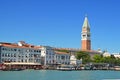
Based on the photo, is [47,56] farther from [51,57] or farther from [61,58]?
[61,58]

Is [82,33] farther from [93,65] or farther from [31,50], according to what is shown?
[31,50]

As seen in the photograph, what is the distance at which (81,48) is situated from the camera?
122 meters

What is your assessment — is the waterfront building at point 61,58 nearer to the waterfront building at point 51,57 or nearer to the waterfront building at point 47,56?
the waterfront building at point 51,57

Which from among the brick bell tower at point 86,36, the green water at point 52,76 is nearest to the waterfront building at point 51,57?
the brick bell tower at point 86,36

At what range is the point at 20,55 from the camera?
81.2 metres

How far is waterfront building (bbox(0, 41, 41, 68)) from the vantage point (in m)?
77.1

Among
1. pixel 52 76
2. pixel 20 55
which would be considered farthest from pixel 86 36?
pixel 52 76

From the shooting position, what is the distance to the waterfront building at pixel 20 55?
77.1 m

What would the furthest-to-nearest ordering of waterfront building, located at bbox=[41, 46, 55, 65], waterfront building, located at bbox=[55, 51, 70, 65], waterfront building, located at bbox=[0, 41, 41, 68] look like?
waterfront building, located at bbox=[55, 51, 70, 65]
waterfront building, located at bbox=[41, 46, 55, 65]
waterfront building, located at bbox=[0, 41, 41, 68]

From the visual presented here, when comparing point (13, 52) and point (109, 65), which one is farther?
point (109, 65)

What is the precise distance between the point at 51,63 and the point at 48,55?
6.60 ft

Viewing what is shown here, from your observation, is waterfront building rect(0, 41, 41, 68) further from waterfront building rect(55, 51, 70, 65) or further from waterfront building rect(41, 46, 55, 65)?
waterfront building rect(55, 51, 70, 65)

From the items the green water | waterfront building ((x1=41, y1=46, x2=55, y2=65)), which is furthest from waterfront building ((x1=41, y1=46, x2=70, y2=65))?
the green water

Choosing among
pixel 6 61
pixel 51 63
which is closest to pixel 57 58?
pixel 51 63
